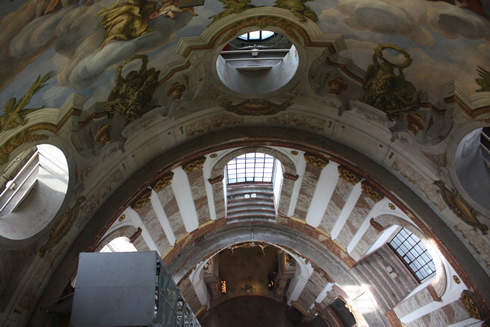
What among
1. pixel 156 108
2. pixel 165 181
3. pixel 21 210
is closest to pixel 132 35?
pixel 156 108

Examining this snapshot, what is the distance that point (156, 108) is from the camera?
392 inches

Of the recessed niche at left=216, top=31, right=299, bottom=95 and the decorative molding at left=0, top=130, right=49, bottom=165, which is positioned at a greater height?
the recessed niche at left=216, top=31, right=299, bottom=95

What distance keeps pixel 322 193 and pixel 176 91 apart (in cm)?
691

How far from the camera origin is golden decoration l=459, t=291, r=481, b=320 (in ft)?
34.0

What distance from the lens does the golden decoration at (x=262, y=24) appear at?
27.6 feet

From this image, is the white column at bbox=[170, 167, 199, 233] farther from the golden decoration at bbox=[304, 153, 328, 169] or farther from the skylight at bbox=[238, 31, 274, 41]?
the skylight at bbox=[238, 31, 274, 41]

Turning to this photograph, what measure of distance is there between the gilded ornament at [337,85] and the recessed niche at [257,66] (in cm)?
117

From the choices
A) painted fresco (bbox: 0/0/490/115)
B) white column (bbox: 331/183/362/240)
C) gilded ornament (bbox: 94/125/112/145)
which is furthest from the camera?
white column (bbox: 331/183/362/240)

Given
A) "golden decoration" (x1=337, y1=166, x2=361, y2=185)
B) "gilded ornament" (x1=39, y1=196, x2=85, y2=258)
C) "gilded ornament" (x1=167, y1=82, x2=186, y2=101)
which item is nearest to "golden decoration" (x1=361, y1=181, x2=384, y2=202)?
"golden decoration" (x1=337, y1=166, x2=361, y2=185)

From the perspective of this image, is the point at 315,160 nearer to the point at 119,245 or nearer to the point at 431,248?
the point at 431,248

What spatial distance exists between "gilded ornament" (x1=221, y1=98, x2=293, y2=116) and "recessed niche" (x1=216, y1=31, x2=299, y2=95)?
39 centimetres

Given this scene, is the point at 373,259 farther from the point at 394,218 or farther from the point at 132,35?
the point at 132,35

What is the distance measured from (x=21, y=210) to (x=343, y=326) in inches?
607

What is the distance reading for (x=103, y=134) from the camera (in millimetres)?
9188
